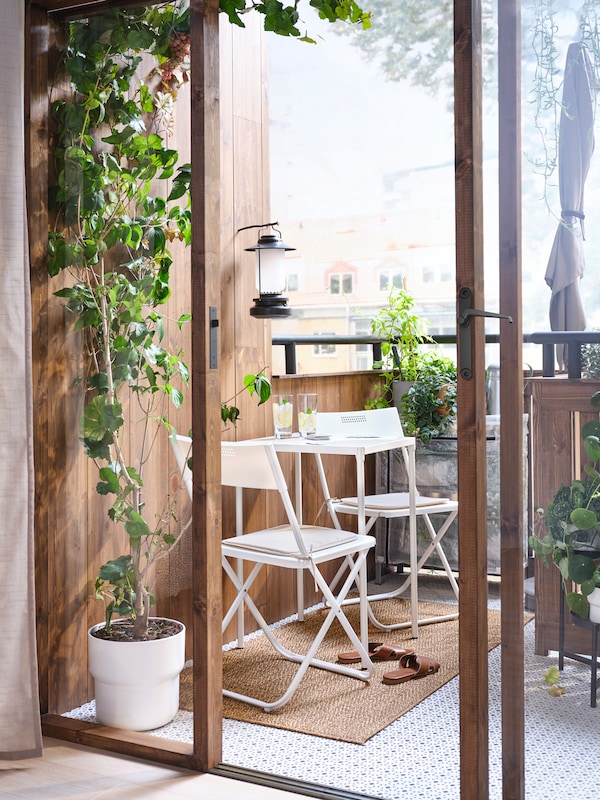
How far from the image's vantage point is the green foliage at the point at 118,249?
2797 mm

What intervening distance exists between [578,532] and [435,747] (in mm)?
887

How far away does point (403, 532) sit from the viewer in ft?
14.8

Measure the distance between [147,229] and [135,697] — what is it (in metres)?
1.43

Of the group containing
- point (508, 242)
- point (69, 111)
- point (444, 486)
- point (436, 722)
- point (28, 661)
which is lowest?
point (436, 722)

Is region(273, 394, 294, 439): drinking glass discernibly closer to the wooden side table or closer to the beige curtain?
the beige curtain

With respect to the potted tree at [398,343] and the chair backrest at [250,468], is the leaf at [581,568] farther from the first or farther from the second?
the potted tree at [398,343]

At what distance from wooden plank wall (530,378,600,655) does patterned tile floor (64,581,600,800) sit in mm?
46

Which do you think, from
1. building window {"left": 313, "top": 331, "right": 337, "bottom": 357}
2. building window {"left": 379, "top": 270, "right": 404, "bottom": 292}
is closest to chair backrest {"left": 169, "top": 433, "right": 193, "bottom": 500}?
building window {"left": 313, "top": 331, "right": 337, "bottom": 357}

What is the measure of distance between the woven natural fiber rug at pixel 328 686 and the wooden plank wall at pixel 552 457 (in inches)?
32.1

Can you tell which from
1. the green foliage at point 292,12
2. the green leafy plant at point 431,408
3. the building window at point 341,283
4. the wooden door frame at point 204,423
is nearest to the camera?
the green foliage at point 292,12

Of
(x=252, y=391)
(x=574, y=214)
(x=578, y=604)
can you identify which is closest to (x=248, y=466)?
(x=252, y=391)

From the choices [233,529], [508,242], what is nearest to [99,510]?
[233,529]

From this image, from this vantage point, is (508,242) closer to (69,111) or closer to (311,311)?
(69,111)

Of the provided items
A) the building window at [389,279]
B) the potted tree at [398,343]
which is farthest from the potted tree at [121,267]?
the building window at [389,279]
